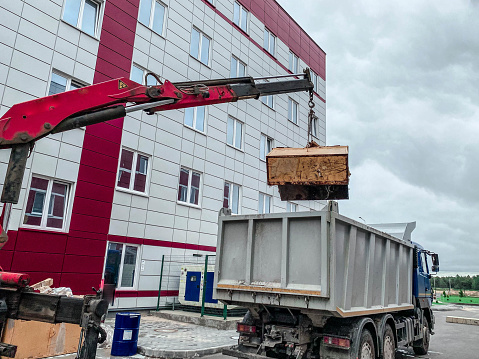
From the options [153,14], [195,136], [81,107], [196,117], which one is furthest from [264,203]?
[81,107]

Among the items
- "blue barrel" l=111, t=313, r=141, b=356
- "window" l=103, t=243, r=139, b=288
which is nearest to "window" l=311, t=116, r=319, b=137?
"window" l=103, t=243, r=139, b=288

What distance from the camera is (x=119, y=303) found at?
13.1 meters

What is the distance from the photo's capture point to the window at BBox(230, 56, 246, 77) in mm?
20922

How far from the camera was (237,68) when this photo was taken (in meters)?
21.3

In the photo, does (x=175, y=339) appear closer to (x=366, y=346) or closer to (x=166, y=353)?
(x=166, y=353)

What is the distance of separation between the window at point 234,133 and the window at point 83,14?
810cm

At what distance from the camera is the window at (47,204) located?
11.5 metres

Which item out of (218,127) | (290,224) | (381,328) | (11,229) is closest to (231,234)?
(290,224)

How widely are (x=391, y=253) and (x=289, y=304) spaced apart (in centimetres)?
335

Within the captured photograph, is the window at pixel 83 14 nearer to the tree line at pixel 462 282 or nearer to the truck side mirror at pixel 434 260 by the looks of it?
the truck side mirror at pixel 434 260

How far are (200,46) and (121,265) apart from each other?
11285 mm

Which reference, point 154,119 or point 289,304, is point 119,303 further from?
point 289,304

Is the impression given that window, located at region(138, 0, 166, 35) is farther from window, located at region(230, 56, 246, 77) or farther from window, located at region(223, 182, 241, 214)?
A: window, located at region(223, 182, 241, 214)

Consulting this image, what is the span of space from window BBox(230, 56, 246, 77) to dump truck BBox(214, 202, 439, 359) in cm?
1542
